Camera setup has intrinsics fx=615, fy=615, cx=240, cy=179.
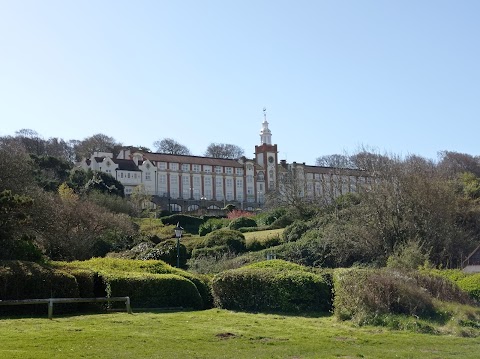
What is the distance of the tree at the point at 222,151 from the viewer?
4751 inches

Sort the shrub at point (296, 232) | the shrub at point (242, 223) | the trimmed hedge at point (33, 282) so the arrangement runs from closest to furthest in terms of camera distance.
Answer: the trimmed hedge at point (33, 282)
the shrub at point (296, 232)
the shrub at point (242, 223)

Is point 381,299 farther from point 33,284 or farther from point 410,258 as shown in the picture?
point 33,284

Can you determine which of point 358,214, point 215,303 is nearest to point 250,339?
point 215,303

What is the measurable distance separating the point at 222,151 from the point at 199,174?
60.6 feet

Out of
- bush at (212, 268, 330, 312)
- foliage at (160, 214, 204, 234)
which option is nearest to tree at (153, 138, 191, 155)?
foliage at (160, 214, 204, 234)

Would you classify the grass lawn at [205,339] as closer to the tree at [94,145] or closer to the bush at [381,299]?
the bush at [381,299]

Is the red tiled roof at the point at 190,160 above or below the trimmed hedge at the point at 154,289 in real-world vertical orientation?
above

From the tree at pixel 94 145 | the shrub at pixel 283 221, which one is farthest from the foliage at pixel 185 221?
the tree at pixel 94 145

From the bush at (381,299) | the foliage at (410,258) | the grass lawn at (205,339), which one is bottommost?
the grass lawn at (205,339)

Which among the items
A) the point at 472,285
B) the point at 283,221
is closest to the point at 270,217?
the point at 283,221

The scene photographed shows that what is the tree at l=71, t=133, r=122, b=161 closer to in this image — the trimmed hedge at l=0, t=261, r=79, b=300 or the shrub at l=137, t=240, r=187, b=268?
the shrub at l=137, t=240, r=187, b=268

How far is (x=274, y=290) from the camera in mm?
20141

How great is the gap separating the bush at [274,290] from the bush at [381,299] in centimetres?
211

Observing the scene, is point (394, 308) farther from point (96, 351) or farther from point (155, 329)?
point (96, 351)
